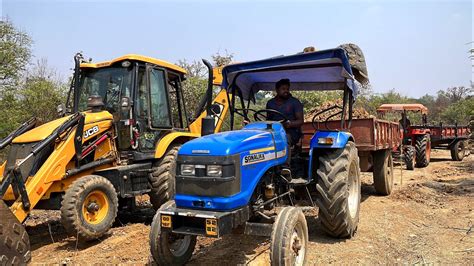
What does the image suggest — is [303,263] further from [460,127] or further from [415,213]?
[460,127]

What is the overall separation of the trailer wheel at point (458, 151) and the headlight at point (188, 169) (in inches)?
584

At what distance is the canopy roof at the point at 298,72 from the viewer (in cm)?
521

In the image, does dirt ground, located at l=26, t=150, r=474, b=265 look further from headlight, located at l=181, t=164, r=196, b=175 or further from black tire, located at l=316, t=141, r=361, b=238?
headlight, located at l=181, t=164, r=196, b=175

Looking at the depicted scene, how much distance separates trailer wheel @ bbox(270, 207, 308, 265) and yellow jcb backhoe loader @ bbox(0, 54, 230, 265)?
1.58 m

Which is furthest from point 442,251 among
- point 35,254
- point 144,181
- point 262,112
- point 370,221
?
point 35,254

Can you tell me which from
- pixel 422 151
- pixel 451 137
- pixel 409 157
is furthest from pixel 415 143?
pixel 451 137

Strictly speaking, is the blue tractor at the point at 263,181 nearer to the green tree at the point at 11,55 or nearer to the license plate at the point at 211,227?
the license plate at the point at 211,227

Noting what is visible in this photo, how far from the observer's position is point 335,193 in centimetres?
514

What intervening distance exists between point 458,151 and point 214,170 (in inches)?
592

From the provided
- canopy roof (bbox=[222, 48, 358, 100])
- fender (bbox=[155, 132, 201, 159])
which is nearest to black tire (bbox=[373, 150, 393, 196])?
canopy roof (bbox=[222, 48, 358, 100])

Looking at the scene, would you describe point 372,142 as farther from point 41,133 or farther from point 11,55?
point 11,55

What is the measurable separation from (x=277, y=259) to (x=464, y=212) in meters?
4.88

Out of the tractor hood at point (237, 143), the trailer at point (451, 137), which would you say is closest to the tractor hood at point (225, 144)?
the tractor hood at point (237, 143)

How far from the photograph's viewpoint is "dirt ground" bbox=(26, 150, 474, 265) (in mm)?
4852
